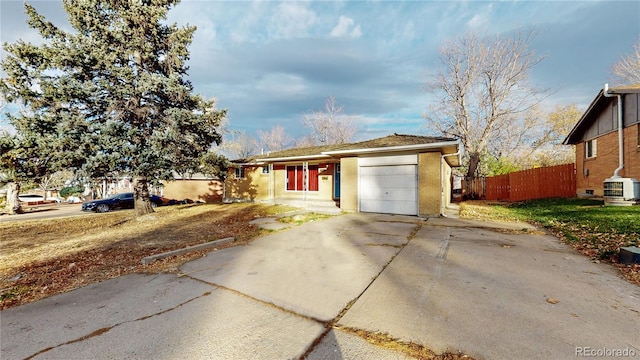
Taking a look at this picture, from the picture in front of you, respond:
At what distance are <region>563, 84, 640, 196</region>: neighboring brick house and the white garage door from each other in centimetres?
890

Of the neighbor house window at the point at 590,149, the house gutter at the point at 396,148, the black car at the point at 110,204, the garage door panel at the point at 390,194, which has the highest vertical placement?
the neighbor house window at the point at 590,149

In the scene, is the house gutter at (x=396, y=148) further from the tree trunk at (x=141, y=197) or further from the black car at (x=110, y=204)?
the black car at (x=110, y=204)

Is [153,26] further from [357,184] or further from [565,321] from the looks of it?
[565,321]

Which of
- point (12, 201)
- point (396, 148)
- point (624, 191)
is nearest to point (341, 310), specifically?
point (396, 148)

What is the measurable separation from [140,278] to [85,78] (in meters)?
9.85

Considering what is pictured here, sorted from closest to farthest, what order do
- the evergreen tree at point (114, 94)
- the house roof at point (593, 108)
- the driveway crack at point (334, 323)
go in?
the driveway crack at point (334, 323)
the evergreen tree at point (114, 94)
the house roof at point (593, 108)

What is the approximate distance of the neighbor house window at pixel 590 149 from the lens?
12.9 metres

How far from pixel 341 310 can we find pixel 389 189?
8.38 metres

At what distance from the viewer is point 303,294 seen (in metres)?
3.33

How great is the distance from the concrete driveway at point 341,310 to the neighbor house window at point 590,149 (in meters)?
12.5

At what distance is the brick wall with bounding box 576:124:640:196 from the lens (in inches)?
402

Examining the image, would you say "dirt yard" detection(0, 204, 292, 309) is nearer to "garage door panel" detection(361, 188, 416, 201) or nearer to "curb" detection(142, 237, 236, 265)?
"curb" detection(142, 237, 236, 265)

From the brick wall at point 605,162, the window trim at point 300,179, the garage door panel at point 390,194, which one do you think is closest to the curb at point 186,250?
the garage door panel at point 390,194

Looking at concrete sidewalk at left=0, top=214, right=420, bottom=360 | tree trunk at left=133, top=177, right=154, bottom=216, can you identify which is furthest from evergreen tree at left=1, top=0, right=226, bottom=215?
concrete sidewalk at left=0, top=214, right=420, bottom=360
